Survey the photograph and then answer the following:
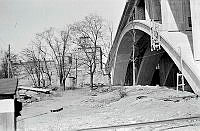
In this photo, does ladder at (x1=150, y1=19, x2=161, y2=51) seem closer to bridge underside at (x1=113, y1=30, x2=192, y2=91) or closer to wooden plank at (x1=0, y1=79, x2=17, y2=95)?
bridge underside at (x1=113, y1=30, x2=192, y2=91)

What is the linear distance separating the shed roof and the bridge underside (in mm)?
23525

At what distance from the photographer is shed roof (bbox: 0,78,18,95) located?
434 cm

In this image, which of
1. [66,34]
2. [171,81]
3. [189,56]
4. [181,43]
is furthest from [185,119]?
[66,34]

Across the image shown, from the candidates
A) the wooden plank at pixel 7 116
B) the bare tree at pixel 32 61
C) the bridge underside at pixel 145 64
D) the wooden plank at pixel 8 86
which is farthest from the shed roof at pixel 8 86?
the bare tree at pixel 32 61

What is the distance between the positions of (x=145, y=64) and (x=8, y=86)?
29707 millimetres

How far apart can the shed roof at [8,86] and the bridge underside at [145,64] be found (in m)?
23.5

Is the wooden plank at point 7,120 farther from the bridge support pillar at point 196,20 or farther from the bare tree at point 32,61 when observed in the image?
the bare tree at point 32,61

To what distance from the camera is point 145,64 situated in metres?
33.5

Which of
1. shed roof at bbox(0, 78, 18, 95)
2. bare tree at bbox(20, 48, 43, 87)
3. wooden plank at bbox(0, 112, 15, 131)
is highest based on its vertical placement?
bare tree at bbox(20, 48, 43, 87)

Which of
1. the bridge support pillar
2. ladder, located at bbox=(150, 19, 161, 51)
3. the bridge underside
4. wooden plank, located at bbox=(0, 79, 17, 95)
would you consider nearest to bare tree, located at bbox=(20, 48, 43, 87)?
the bridge underside

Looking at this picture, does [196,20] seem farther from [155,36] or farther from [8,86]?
[8,86]

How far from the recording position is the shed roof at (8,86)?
14.3 ft

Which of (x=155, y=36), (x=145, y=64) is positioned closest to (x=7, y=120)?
(x=155, y=36)

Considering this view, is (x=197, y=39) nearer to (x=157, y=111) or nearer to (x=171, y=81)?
(x=157, y=111)
